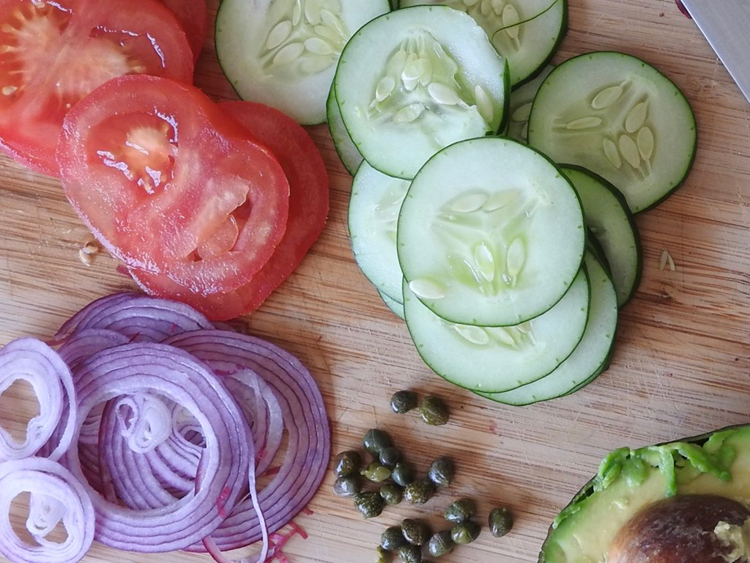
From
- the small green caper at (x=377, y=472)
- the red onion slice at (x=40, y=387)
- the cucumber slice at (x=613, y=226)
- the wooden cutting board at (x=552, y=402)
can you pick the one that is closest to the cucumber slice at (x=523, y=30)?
the wooden cutting board at (x=552, y=402)

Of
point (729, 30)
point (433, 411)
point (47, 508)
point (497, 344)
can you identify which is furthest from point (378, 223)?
point (47, 508)

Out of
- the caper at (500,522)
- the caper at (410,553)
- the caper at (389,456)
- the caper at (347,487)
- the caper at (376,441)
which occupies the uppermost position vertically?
the caper at (376,441)

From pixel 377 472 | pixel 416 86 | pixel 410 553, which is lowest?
pixel 410 553

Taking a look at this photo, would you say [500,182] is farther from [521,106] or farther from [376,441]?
[376,441]

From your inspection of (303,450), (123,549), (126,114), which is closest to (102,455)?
(123,549)

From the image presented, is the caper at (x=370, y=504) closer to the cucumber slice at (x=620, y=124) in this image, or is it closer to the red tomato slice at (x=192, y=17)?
the cucumber slice at (x=620, y=124)

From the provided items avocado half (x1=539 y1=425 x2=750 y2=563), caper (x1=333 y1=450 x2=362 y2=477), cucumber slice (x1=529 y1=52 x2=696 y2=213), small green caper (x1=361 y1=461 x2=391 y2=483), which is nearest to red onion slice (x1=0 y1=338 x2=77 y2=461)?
caper (x1=333 y1=450 x2=362 y2=477)
